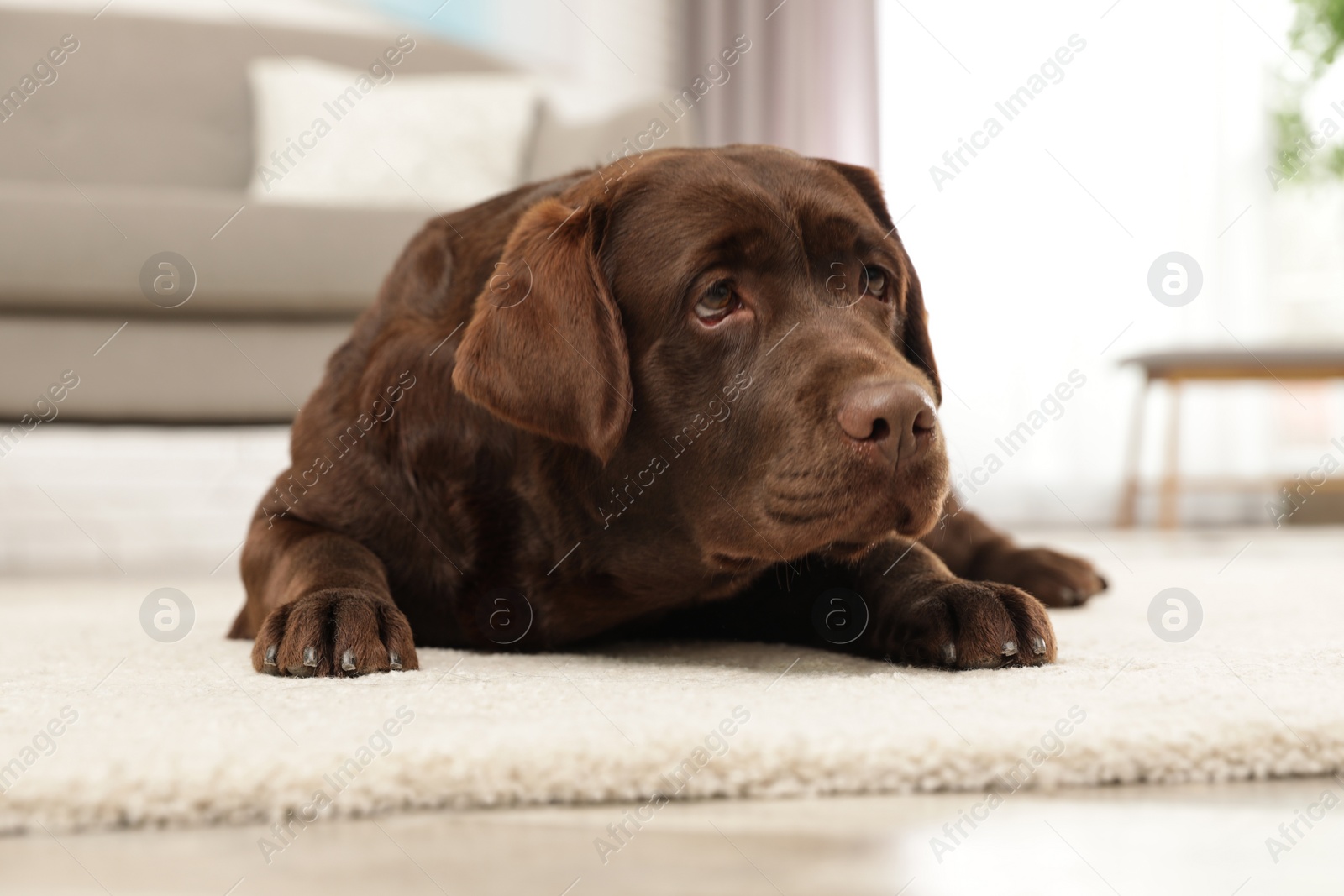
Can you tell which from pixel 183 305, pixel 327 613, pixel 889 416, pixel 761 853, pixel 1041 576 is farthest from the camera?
pixel 183 305

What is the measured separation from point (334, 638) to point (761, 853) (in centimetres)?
75

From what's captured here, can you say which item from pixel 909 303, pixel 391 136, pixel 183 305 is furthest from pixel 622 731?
pixel 391 136

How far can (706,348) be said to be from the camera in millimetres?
1557

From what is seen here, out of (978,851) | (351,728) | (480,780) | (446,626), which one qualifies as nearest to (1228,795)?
(978,851)

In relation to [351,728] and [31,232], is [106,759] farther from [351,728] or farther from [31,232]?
[31,232]

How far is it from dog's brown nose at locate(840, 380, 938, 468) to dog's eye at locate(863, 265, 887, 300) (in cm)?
37

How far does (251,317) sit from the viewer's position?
3.57 m

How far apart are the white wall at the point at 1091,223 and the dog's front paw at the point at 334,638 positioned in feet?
15.9

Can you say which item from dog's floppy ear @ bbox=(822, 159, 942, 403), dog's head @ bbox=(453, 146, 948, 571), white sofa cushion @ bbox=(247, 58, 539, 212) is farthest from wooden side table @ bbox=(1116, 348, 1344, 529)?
dog's head @ bbox=(453, 146, 948, 571)

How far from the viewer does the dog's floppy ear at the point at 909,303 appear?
187 centimetres

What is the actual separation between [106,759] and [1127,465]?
5535 millimetres

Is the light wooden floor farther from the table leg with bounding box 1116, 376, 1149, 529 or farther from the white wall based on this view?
the white wall

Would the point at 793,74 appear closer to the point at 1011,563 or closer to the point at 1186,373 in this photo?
the point at 1186,373

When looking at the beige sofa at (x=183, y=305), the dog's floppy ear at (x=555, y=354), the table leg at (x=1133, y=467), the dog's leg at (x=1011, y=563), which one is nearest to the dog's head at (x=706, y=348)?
the dog's floppy ear at (x=555, y=354)
